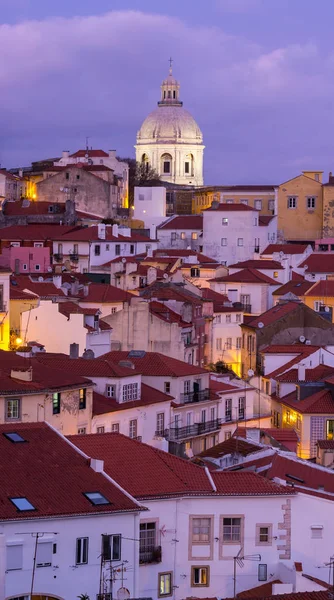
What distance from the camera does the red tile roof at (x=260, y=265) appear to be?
82.8 metres

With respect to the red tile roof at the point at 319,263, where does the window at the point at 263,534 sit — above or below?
below

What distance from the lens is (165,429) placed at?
4525cm

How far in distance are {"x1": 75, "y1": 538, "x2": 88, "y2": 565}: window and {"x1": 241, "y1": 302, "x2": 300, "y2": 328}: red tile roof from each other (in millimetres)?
36174

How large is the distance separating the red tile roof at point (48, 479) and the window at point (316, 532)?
4.75 metres

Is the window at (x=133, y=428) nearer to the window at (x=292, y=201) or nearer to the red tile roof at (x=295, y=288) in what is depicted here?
the red tile roof at (x=295, y=288)

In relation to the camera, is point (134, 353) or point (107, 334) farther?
point (107, 334)

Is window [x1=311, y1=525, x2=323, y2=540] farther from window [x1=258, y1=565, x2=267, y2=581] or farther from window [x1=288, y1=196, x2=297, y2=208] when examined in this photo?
window [x1=288, y1=196, x2=297, y2=208]

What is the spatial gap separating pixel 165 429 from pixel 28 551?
57.0ft

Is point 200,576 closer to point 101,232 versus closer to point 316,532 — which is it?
point 316,532

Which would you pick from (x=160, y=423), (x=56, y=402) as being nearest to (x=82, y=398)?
(x=56, y=402)

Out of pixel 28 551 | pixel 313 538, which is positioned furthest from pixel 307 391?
pixel 28 551

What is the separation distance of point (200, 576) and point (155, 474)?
6.92 ft

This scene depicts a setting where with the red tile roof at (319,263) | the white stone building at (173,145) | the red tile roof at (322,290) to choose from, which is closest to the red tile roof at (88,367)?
the red tile roof at (322,290)

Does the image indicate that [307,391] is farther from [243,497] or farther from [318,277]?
[318,277]
